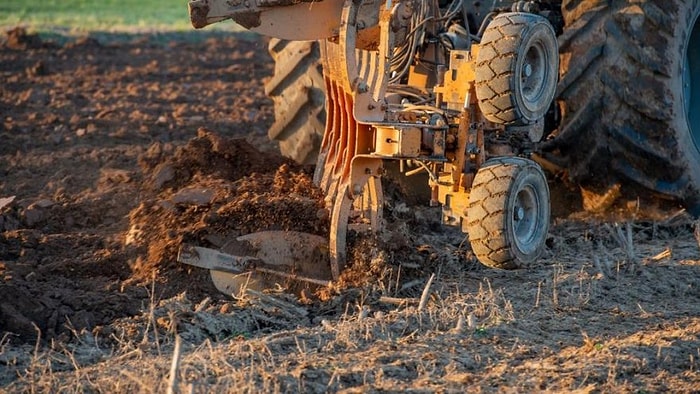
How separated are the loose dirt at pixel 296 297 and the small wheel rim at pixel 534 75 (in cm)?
97

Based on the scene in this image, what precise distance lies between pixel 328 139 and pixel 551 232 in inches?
63.0

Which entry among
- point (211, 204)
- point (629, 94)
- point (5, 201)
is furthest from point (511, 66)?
point (5, 201)

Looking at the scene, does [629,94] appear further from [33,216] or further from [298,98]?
[33,216]

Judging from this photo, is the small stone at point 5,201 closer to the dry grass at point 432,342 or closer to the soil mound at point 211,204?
the soil mound at point 211,204

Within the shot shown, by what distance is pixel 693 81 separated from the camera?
876cm

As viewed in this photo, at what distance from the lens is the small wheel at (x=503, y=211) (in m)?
6.48

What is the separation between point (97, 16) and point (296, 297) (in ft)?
54.6

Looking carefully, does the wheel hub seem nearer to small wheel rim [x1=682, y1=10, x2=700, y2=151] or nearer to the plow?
the plow

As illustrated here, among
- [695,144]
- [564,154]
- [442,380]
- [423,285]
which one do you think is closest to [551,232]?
[564,154]

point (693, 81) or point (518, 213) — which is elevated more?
point (693, 81)

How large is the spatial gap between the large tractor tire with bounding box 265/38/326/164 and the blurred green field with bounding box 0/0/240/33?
1066cm

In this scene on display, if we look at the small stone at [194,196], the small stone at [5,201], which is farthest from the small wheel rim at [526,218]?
the small stone at [5,201]

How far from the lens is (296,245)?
7047 millimetres

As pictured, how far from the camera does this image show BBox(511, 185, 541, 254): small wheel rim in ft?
21.9
